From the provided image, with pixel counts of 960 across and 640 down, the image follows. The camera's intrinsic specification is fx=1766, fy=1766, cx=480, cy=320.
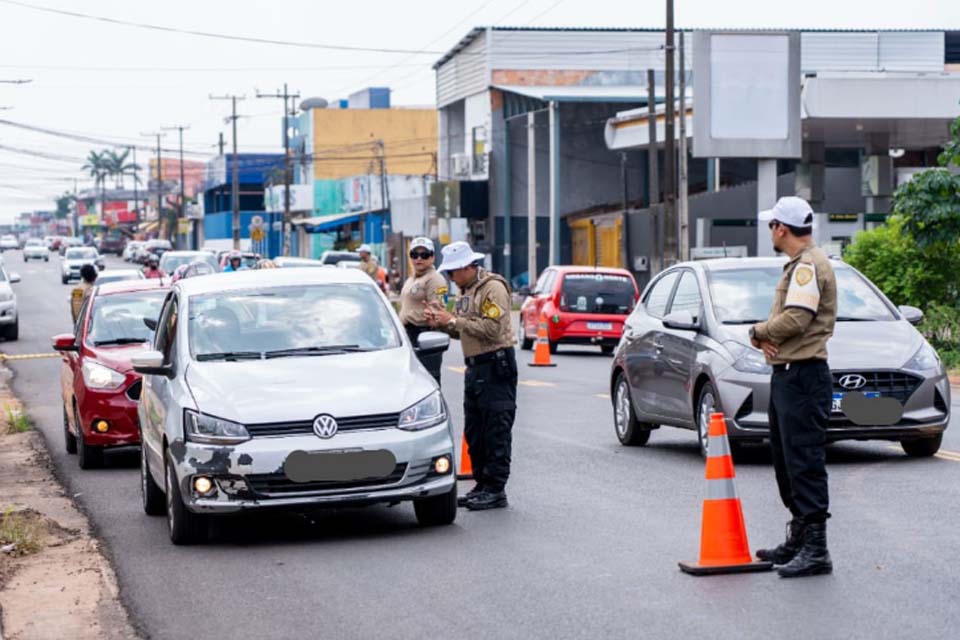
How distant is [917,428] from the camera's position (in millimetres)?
13250

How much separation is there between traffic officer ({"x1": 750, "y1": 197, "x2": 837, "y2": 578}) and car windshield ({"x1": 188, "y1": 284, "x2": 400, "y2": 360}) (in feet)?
10.4

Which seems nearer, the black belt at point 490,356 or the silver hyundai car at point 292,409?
the silver hyundai car at point 292,409

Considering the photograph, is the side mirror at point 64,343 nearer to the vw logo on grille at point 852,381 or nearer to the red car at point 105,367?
the red car at point 105,367

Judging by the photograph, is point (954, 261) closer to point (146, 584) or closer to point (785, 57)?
point (785, 57)

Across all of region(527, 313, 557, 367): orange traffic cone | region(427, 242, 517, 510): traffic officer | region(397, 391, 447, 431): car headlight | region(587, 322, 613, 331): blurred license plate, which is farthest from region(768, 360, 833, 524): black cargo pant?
region(587, 322, 613, 331): blurred license plate

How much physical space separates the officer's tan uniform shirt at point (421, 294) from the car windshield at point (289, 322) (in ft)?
10.6

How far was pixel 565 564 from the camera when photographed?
365 inches

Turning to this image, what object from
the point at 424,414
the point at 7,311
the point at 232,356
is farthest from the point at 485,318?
the point at 7,311

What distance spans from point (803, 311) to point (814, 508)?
97cm

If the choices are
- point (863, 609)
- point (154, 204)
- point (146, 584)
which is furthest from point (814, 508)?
point (154, 204)

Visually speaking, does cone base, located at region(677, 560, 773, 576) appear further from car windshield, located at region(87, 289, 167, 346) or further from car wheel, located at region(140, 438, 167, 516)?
car windshield, located at region(87, 289, 167, 346)

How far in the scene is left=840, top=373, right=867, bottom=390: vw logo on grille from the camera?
43.0ft

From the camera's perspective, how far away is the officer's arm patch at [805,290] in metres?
8.70

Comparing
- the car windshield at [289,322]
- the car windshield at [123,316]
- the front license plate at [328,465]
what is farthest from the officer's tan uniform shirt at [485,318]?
the car windshield at [123,316]
